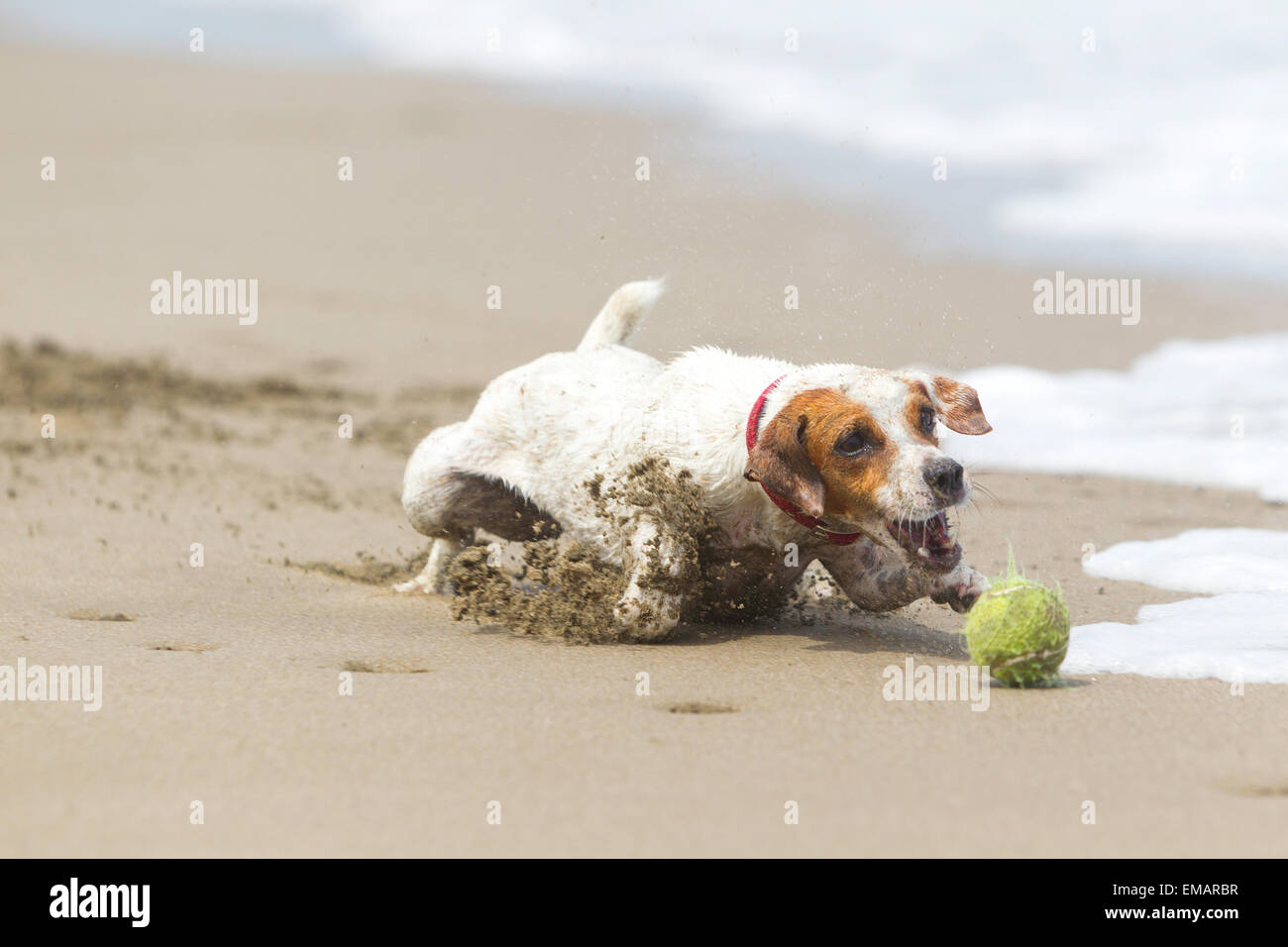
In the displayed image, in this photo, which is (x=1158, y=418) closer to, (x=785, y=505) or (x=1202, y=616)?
(x=1202, y=616)

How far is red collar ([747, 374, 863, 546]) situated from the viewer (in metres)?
4.53

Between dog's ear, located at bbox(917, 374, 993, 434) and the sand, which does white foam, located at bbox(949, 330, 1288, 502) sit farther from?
dog's ear, located at bbox(917, 374, 993, 434)

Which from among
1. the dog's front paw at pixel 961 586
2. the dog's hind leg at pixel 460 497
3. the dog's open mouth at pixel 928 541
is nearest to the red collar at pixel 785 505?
the dog's open mouth at pixel 928 541

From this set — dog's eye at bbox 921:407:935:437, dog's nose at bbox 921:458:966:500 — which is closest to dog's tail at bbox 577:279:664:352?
dog's eye at bbox 921:407:935:437

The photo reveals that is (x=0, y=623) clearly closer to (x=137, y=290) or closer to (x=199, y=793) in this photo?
(x=199, y=793)

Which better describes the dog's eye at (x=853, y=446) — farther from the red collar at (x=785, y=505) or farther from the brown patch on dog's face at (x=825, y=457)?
the red collar at (x=785, y=505)

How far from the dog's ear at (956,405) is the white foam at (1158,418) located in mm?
4093

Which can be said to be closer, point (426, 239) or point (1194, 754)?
point (1194, 754)

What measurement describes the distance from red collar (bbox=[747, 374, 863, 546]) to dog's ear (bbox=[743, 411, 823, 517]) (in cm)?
5

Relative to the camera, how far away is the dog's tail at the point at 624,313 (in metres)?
5.89

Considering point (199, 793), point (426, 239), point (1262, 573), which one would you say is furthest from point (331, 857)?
point (426, 239)

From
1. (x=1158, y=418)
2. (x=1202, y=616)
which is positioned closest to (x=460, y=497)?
(x=1202, y=616)

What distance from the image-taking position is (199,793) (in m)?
3.34

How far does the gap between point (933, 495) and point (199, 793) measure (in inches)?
88.5
